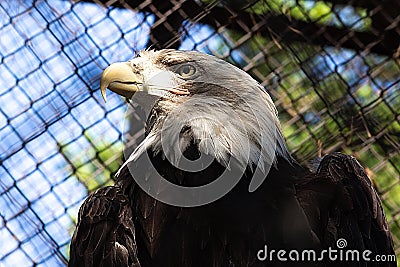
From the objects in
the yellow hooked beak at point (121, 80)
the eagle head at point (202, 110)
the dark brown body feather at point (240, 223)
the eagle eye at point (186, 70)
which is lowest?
the dark brown body feather at point (240, 223)

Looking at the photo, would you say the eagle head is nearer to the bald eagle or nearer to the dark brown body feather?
the bald eagle

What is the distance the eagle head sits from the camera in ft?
7.77

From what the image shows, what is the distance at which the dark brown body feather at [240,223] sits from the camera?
7.08ft

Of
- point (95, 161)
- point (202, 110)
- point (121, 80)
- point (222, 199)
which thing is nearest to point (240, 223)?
point (222, 199)

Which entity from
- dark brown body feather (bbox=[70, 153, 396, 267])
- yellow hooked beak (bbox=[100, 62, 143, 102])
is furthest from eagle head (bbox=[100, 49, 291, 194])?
dark brown body feather (bbox=[70, 153, 396, 267])

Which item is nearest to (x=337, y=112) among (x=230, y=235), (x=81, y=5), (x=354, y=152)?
(x=354, y=152)

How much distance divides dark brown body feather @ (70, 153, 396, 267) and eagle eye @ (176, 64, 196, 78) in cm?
37

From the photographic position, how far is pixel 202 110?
2.43 m

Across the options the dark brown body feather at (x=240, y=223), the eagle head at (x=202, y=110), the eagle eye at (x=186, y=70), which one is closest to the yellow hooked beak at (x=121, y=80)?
the eagle head at (x=202, y=110)

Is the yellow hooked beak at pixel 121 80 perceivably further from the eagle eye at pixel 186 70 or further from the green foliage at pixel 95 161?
the green foliage at pixel 95 161

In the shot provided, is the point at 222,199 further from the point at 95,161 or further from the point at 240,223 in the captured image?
the point at 95,161

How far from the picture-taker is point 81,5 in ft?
11.5

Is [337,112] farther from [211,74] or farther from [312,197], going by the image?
[312,197]

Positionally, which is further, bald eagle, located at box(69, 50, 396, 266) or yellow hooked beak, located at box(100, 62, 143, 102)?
yellow hooked beak, located at box(100, 62, 143, 102)
